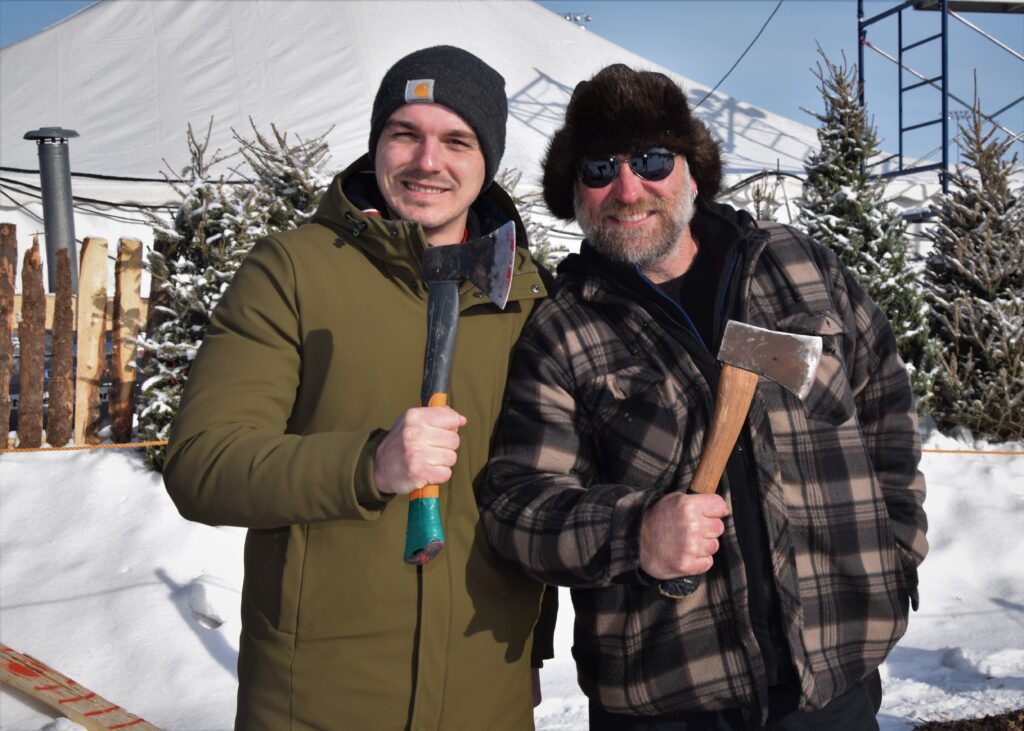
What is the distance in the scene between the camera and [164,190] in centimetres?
991

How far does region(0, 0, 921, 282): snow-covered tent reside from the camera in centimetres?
1353

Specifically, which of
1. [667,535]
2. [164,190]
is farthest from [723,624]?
[164,190]

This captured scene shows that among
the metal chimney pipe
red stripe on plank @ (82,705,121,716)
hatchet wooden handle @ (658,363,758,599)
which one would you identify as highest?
the metal chimney pipe

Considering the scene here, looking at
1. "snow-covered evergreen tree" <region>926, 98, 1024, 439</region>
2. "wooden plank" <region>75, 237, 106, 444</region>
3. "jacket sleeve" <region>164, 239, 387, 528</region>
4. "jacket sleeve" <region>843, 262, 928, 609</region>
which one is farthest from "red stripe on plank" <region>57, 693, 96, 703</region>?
"snow-covered evergreen tree" <region>926, 98, 1024, 439</region>

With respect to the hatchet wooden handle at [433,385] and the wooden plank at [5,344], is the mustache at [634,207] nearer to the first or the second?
the hatchet wooden handle at [433,385]

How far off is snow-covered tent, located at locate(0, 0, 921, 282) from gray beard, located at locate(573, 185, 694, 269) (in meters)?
9.50

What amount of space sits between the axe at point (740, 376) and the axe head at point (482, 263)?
44 cm

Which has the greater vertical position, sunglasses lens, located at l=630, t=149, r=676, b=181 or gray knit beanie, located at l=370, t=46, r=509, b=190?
gray knit beanie, located at l=370, t=46, r=509, b=190

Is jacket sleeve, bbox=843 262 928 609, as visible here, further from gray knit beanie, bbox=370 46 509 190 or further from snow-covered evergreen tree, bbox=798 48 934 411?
snow-covered evergreen tree, bbox=798 48 934 411

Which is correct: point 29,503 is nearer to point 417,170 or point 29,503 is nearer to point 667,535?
point 417,170

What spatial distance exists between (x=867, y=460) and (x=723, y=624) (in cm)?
51

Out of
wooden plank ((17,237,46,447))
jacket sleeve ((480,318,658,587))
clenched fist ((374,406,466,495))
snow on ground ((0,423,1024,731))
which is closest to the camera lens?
clenched fist ((374,406,466,495))

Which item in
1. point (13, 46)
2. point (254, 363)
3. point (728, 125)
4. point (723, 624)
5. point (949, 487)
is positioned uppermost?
point (13, 46)

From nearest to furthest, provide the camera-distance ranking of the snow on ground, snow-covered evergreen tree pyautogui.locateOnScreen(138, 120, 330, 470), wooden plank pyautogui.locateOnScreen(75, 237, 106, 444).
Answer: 1. the snow on ground
2. snow-covered evergreen tree pyautogui.locateOnScreen(138, 120, 330, 470)
3. wooden plank pyautogui.locateOnScreen(75, 237, 106, 444)
